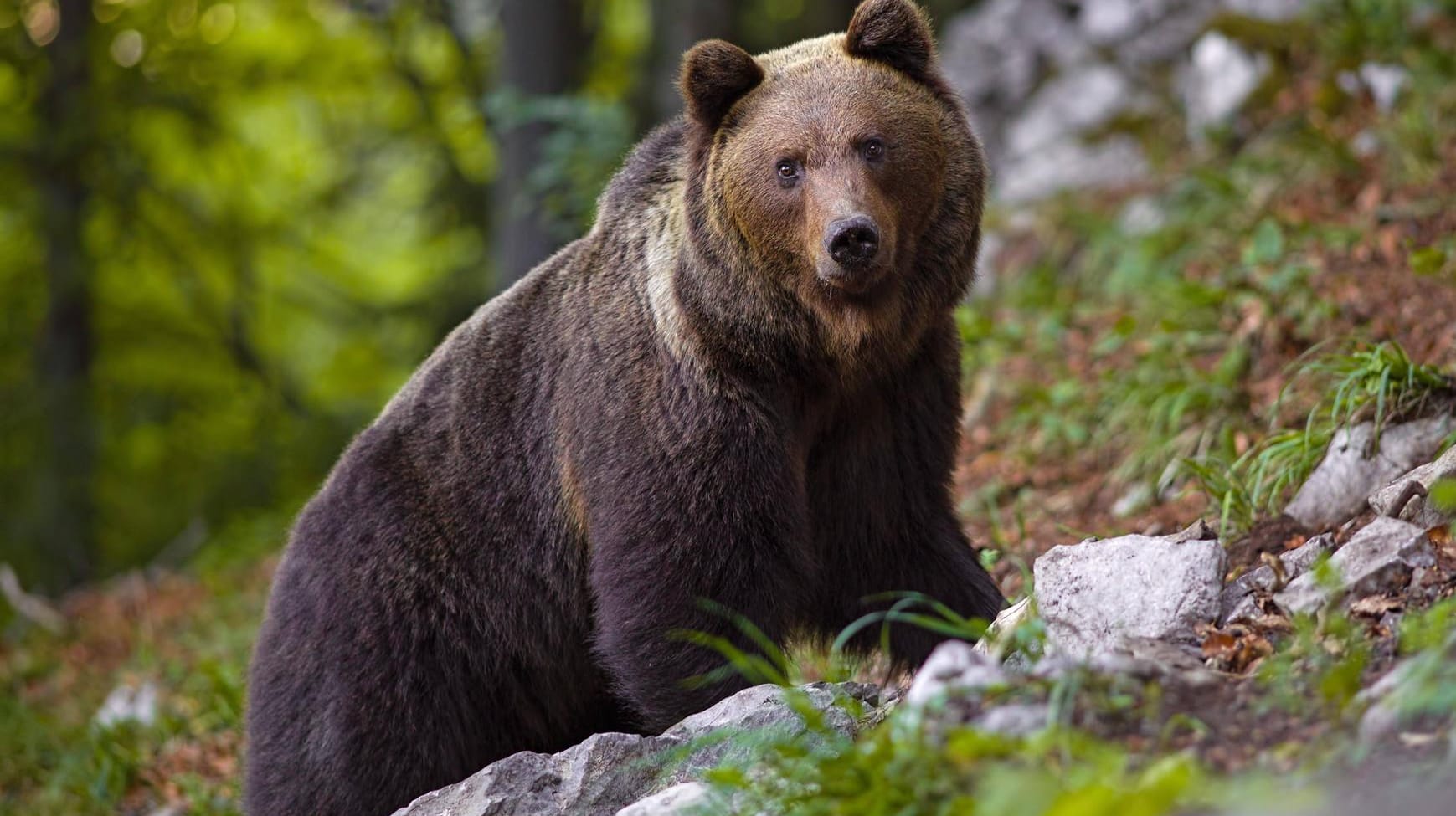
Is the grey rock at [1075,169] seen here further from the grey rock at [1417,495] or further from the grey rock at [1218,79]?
the grey rock at [1417,495]

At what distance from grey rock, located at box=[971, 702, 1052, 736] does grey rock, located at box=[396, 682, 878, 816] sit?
96 cm

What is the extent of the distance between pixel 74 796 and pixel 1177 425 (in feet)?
18.9

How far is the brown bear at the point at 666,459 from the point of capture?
4.74 metres

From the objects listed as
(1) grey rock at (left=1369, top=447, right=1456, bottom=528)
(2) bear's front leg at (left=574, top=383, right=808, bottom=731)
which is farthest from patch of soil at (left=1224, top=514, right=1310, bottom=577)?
(2) bear's front leg at (left=574, top=383, right=808, bottom=731)

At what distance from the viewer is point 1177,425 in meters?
6.80

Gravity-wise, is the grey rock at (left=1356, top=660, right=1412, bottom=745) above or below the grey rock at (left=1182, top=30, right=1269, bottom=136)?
below

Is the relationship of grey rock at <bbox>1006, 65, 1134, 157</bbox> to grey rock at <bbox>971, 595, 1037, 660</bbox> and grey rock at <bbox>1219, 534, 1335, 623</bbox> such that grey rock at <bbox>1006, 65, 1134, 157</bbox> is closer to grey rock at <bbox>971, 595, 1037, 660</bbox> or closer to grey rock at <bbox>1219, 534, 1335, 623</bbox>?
grey rock at <bbox>1219, 534, 1335, 623</bbox>

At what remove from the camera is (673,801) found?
3.58 m

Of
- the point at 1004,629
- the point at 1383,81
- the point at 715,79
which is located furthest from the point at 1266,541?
the point at 1383,81

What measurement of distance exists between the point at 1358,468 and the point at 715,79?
104 inches

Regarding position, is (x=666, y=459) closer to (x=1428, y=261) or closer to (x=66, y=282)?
(x=1428, y=261)

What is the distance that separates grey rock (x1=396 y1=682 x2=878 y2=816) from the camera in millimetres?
4047

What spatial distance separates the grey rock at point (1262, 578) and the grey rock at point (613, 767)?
3.58 feet

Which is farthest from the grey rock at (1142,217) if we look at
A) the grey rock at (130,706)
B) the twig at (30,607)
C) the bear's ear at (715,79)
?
the twig at (30,607)
